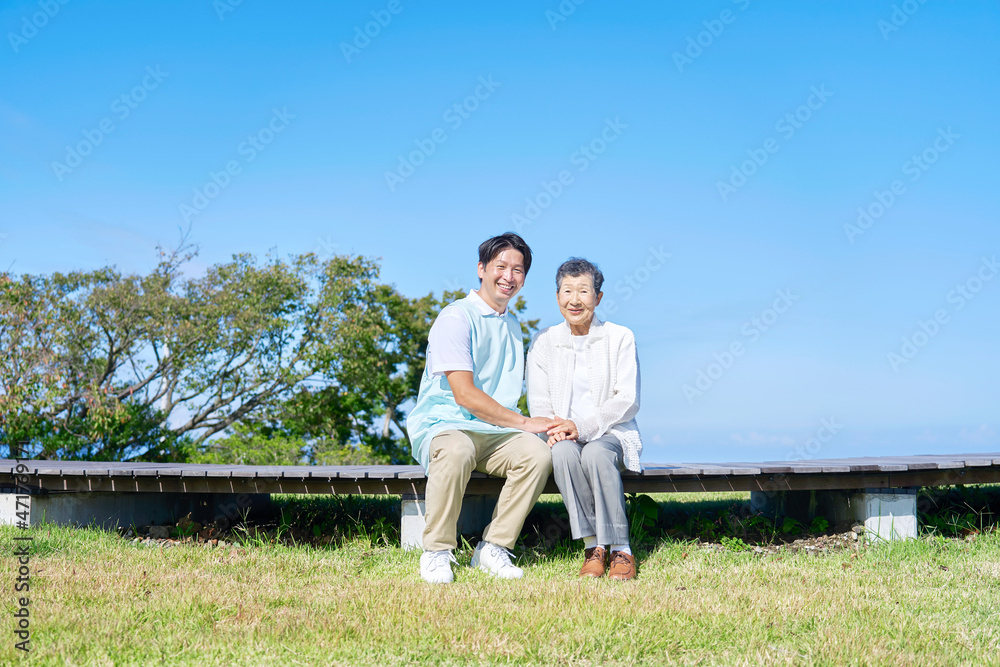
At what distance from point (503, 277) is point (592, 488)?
1337 millimetres

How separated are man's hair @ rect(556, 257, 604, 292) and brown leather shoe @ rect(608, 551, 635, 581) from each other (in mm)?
1556

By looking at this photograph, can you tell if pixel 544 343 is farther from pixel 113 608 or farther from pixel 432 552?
pixel 113 608

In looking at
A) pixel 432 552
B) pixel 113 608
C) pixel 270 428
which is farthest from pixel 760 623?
pixel 270 428

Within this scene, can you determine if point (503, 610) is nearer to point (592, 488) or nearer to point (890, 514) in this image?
point (592, 488)

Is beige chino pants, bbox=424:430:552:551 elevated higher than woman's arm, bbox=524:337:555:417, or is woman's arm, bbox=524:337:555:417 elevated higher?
woman's arm, bbox=524:337:555:417

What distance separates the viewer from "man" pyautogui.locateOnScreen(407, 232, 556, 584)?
13.7 feet

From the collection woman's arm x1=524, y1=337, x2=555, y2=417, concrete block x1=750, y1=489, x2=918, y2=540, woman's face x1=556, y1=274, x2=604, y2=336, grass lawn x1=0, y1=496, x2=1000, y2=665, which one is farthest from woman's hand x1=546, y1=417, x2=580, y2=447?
concrete block x1=750, y1=489, x2=918, y2=540

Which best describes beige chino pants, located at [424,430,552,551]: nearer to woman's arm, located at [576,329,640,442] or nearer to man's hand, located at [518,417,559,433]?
man's hand, located at [518,417,559,433]

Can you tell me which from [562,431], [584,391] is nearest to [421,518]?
[562,431]

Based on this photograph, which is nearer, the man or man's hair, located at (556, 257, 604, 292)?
the man

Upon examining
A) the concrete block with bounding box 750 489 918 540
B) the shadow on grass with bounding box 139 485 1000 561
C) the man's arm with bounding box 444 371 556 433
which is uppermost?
the man's arm with bounding box 444 371 556 433

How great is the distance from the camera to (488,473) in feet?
15.0

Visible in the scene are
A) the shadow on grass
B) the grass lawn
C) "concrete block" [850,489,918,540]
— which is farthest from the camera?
"concrete block" [850,489,918,540]

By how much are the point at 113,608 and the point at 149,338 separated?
12.3 meters
